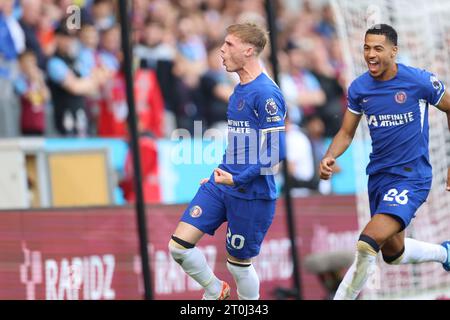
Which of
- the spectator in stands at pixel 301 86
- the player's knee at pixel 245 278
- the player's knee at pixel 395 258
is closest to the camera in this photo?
the player's knee at pixel 245 278

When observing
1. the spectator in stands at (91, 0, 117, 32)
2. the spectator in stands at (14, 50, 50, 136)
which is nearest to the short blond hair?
the spectator in stands at (14, 50, 50, 136)

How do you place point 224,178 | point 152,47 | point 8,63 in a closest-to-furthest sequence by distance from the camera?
point 224,178 → point 8,63 → point 152,47

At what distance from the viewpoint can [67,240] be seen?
1202 centimetres

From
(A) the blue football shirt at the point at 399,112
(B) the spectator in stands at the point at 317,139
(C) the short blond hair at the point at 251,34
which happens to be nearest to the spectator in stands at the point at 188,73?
(B) the spectator in stands at the point at 317,139

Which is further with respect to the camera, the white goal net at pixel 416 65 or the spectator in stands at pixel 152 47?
the spectator in stands at pixel 152 47

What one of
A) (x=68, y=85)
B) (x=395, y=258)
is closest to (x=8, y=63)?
(x=68, y=85)

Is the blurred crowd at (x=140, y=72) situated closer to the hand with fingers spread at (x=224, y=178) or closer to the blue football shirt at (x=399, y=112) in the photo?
the hand with fingers spread at (x=224, y=178)

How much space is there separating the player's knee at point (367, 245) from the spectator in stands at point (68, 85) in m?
5.44

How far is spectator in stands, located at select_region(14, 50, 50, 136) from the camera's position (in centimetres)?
1402

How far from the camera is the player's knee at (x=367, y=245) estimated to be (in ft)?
32.6

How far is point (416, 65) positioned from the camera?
14.0 m

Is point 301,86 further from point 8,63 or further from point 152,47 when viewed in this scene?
point 8,63

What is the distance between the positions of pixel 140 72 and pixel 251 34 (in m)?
5.89

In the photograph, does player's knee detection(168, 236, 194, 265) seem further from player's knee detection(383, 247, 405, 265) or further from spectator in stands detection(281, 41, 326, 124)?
spectator in stands detection(281, 41, 326, 124)
